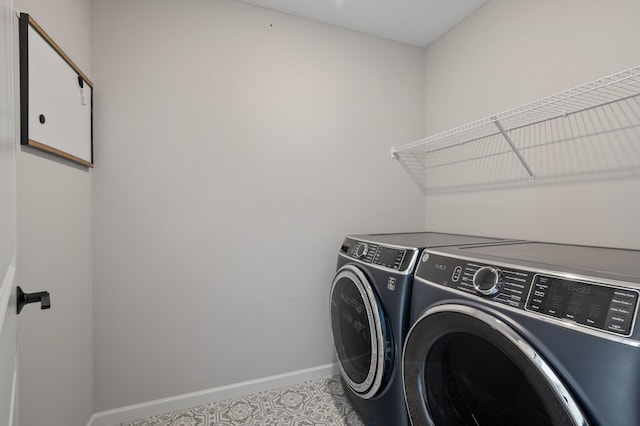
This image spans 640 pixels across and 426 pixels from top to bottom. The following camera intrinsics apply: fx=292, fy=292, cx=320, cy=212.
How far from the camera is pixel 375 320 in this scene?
1.32 metres

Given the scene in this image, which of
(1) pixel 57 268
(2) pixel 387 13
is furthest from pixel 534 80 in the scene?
(1) pixel 57 268

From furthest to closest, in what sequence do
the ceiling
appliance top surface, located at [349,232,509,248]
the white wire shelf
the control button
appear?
the ceiling → appliance top surface, located at [349,232,509,248] → the white wire shelf → the control button

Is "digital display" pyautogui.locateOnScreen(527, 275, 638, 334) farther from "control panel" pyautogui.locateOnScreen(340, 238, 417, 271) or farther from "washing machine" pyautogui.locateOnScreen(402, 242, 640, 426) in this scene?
"control panel" pyautogui.locateOnScreen(340, 238, 417, 271)

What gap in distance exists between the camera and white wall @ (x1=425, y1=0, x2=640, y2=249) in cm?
125

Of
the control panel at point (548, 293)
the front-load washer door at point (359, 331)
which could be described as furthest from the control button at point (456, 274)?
the front-load washer door at point (359, 331)

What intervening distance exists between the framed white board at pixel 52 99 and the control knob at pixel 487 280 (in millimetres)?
1570

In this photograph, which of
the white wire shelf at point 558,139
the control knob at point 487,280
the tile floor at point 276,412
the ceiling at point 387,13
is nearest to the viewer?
the control knob at point 487,280

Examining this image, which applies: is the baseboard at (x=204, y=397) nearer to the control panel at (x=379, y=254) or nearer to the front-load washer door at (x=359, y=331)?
the front-load washer door at (x=359, y=331)

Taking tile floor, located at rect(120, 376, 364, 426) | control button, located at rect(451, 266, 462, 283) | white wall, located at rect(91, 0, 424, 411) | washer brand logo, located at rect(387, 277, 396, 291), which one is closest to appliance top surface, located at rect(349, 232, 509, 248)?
washer brand logo, located at rect(387, 277, 396, 291)

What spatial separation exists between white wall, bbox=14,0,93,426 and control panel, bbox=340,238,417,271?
1.34 meters

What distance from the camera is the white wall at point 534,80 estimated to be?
125 cm

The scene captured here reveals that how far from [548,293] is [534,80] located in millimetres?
1337

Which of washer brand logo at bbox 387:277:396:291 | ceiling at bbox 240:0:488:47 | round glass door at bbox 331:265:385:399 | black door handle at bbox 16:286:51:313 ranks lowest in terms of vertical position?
round glass door at bbox 331:265:385:399

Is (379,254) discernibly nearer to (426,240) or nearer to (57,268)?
(426,240)
